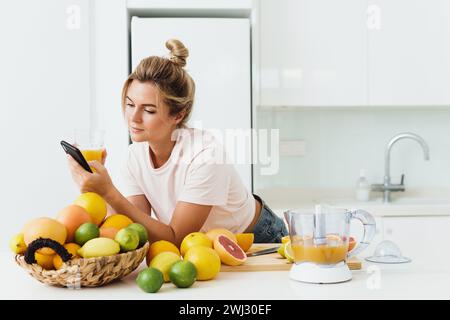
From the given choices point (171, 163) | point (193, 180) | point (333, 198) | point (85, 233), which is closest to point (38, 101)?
point (171, 163)

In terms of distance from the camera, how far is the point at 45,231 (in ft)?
3.10

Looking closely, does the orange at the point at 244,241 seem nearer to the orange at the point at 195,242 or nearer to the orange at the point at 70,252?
the orange at the point at 195,242

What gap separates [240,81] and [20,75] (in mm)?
941

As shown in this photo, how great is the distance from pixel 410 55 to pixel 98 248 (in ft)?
6.67

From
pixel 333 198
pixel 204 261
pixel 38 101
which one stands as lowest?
pixel 333 198

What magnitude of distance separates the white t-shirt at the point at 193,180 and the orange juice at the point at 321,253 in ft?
1.28

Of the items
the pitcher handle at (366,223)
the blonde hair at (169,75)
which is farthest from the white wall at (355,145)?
the pitcher handle at (366,223)

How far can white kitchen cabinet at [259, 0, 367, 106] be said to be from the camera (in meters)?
2.53

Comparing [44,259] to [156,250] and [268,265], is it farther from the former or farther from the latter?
[268,265]

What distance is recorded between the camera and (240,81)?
2379mm

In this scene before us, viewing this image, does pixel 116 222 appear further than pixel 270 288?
Yes

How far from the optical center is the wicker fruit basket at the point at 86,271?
0.93m
